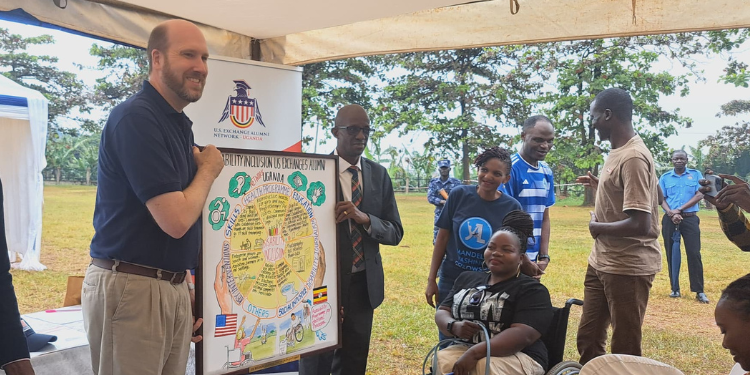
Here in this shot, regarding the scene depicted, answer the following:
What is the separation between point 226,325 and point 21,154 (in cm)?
675

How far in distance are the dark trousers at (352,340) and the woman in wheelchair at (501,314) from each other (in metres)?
Answer: 0.44

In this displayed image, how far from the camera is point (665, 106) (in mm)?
12203

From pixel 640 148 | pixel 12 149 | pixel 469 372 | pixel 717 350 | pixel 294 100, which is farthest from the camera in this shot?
pixel 12 149

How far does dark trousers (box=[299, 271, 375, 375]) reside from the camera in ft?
10.6

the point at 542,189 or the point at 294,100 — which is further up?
the point at 294,100

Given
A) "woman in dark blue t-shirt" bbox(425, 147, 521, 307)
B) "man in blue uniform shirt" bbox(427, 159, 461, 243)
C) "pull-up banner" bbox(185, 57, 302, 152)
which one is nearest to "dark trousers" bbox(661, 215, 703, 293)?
"man in blue uniform shirt" bbox(427, 159, 461, 243)

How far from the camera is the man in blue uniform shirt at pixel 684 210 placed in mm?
8094

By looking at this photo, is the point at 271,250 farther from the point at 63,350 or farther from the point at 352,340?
the point at 63,350

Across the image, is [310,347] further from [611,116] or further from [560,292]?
[560,292]

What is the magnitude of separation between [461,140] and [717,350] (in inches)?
308

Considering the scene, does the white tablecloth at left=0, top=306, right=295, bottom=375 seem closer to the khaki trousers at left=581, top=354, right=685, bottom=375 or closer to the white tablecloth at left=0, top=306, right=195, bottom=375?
the white tablecloth at left=0, top=306, right=195, bottom=375

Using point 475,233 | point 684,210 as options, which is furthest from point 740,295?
point 684,210

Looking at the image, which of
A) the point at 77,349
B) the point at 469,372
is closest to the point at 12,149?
the point at 77,349

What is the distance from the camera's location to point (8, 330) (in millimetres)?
1648
